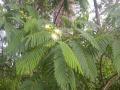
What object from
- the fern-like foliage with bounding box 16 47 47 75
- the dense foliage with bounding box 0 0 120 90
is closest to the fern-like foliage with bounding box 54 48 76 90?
the dense foliage with bounding box 0 0 120 90

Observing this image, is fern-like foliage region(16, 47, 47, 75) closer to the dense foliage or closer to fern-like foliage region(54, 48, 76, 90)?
the dense foliage

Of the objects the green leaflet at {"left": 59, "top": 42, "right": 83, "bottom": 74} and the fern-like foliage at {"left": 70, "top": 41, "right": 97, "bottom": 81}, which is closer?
the green leaflet at {"left": 59, "top": 42, "right": 83, "bottom": 74}

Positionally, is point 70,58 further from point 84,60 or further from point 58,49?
point 84,60

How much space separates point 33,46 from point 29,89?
21.1 inches

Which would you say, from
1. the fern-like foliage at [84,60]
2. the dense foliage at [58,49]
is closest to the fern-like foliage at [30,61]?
the dense foliage at [58,49]

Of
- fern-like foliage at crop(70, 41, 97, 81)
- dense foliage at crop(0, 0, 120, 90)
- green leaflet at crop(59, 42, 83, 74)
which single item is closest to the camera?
green leaflet at crop(59, 42, 83, 74)

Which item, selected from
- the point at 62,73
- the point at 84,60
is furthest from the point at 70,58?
the point at 84,60

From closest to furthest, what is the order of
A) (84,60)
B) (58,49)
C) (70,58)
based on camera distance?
(70,58) < (58,49) < (84,60)

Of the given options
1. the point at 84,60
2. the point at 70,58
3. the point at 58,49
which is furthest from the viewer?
the point at 84,60

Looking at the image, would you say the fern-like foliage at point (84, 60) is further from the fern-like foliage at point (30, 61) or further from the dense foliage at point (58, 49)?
the fern-like foliage at point (30, 61)

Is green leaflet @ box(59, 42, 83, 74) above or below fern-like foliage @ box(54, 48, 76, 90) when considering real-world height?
above

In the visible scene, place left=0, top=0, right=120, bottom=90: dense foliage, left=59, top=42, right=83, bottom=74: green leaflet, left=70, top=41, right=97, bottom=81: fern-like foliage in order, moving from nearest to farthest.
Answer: left=59, top=42, right=83, bottom=74: green leaflet < left=0, top=0, right=120, bottom=90: dense foliage < left=70, top=41, right=97, bottom=81: fern-like foliage

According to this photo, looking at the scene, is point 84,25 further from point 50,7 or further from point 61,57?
point 50,7

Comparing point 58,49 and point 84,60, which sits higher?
point 58,49
